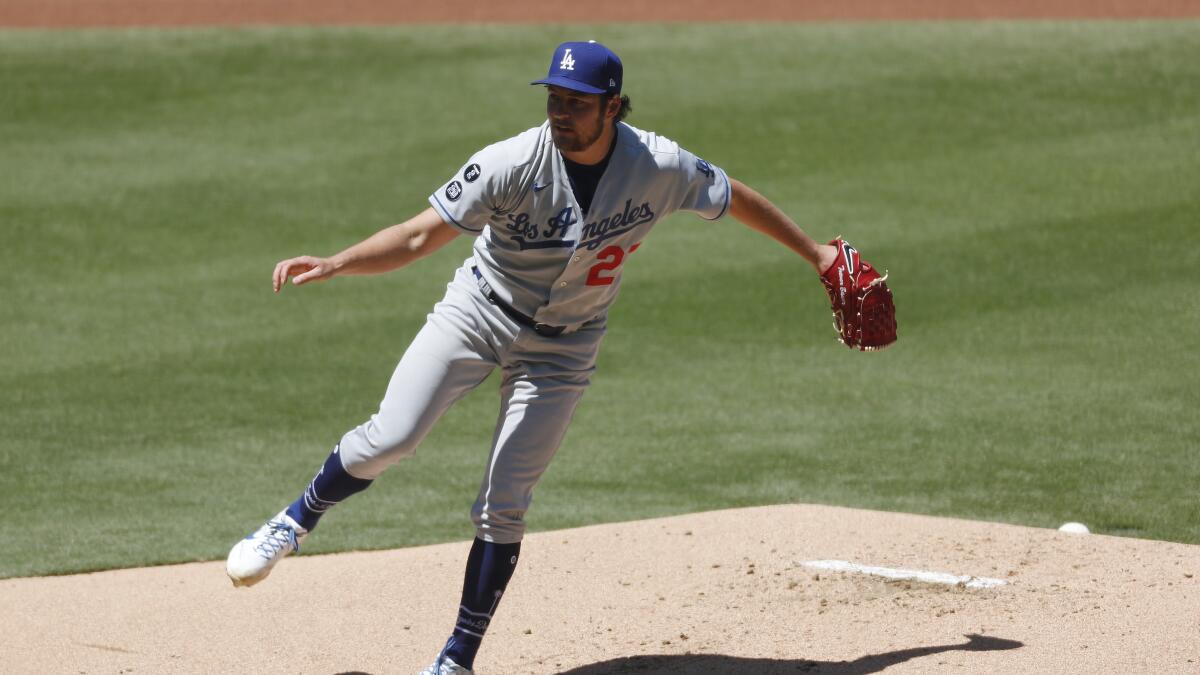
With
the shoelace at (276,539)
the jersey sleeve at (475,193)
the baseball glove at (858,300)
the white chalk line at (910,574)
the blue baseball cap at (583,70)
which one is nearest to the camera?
the blue baseball cap at (583,70)

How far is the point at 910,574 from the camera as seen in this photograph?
538 cm

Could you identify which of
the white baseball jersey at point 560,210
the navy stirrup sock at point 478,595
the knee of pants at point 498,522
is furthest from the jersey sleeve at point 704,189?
the navy stirrup sock at point 478,595

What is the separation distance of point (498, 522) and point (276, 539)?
691 millimetres

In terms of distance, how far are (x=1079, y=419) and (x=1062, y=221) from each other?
11.6 ft

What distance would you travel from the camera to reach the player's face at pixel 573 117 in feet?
13.9

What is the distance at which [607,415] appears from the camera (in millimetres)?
8211

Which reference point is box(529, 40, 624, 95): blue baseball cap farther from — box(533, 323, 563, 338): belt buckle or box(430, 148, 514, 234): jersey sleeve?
box(533, 323, 563, 338): belt buckle

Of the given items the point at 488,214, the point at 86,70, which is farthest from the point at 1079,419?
the point at 86,70

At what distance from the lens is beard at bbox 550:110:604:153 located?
168 inches

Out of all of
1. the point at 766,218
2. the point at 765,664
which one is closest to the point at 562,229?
the point at 766,218

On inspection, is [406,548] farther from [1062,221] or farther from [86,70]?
[86,70]

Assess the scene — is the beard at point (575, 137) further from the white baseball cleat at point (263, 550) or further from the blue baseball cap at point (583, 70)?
the white baseball cleat at point (263, 550)

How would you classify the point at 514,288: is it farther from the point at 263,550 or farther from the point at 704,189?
the point at 263,550

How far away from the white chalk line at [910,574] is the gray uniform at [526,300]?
4.70ft
